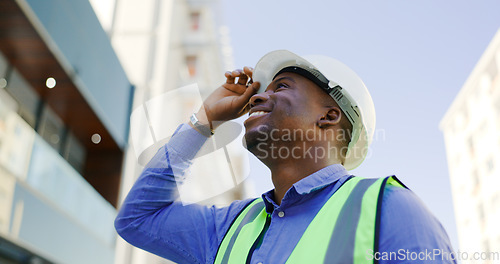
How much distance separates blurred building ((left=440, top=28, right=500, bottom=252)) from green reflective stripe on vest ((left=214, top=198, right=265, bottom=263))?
103 ft

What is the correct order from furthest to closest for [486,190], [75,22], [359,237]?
[486,190] < [75,22] < [359,237]

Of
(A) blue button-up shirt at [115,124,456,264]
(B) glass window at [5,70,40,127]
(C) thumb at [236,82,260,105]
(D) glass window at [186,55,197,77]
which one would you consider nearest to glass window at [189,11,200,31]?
(D) glass window at [186,55,197,77]

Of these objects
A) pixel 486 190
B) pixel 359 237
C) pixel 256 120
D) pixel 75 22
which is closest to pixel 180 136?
pixel 256 120

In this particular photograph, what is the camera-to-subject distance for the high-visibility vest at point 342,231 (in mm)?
1510

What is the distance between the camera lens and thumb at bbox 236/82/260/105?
255 centimetres

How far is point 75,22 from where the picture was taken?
9.59 metres

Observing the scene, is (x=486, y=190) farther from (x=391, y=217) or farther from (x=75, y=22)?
(x=391, y=217)

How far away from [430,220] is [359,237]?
26 cm

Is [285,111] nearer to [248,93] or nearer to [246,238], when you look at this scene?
[248,93]

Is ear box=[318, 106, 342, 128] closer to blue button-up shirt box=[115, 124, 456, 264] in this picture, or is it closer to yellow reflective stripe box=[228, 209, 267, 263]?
blue button-up shirt box=[115, 124, 456, 264]

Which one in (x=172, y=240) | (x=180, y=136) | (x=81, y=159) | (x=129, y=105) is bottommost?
(x=172, y=240)

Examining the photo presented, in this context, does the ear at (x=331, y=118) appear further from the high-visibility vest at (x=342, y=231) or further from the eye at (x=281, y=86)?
the high-visibility vest at (x=342, y=231)

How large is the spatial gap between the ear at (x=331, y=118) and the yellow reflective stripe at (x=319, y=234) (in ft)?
1.85

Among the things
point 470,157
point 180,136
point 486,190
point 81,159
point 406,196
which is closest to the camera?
point 406,196
